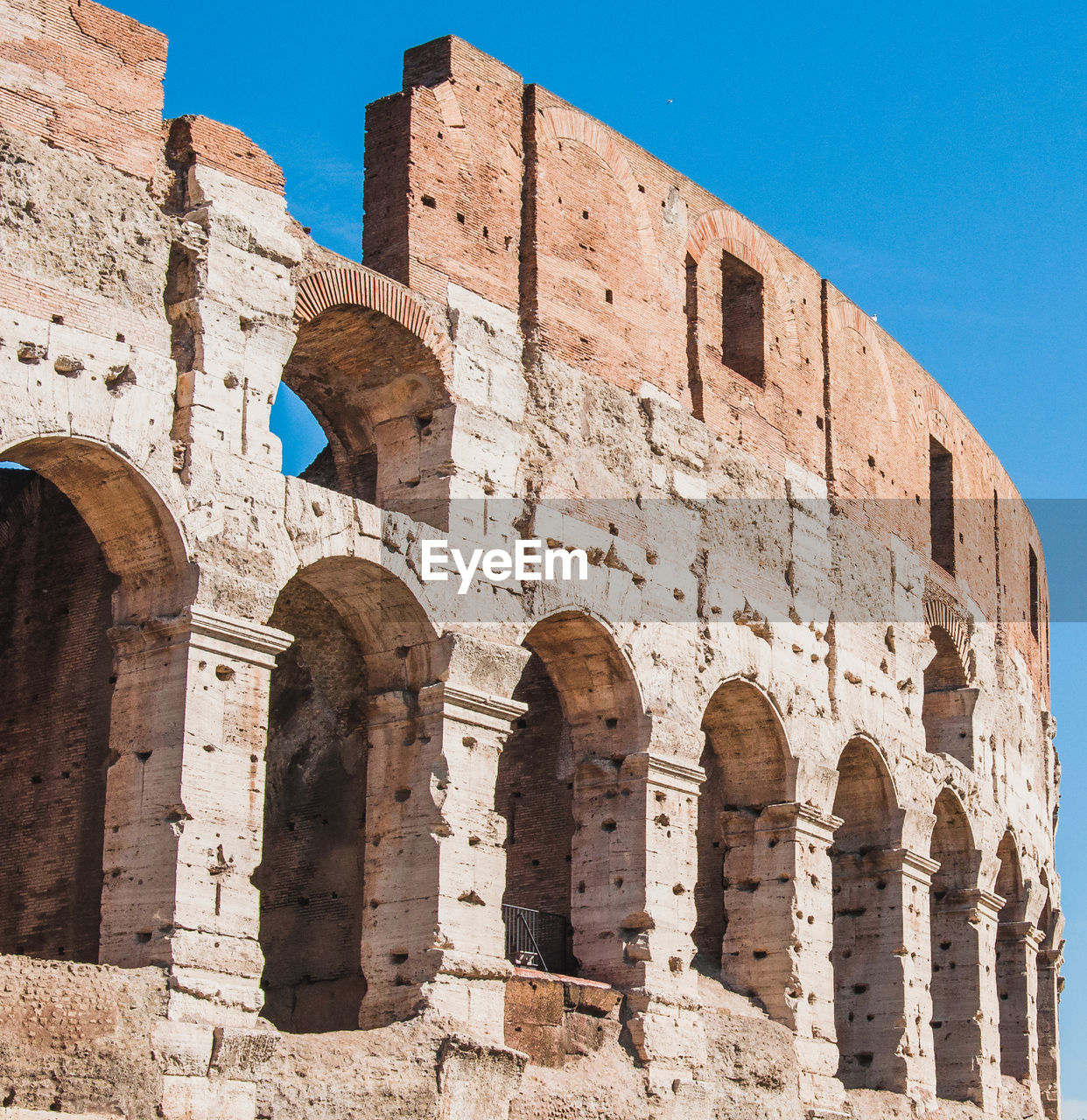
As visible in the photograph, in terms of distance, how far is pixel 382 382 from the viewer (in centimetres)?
1402

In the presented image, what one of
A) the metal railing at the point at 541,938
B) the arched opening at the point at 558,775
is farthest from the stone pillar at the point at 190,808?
the metal railing at the point at 541,938

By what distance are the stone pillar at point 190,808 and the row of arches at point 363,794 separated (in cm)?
56

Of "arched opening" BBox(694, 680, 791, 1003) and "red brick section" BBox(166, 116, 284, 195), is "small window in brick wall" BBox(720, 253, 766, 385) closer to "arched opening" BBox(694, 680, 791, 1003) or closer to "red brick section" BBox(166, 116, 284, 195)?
"arched opening" BBox(694, 680, 791, 1003)

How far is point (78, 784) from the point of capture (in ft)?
47.0

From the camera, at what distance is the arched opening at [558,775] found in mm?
14703

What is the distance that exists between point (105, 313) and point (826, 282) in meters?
9.48

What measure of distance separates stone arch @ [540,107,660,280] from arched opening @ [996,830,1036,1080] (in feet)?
30.0

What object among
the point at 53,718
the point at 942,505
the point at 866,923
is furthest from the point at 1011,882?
the point at 53,718

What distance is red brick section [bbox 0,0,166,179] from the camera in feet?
37.6

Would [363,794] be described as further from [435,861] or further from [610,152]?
[610,152]

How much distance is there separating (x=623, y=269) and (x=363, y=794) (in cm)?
465

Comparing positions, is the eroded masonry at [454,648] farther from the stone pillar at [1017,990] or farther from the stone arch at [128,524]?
the stone pillar at [1017,990]

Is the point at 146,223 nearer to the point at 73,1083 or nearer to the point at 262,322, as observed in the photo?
the point at 262,322

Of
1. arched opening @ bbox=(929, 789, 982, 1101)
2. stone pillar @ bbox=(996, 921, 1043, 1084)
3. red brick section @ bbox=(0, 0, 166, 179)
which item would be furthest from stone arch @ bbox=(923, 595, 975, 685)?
red brick section @ bbox=(0, 0, 166, 179)
